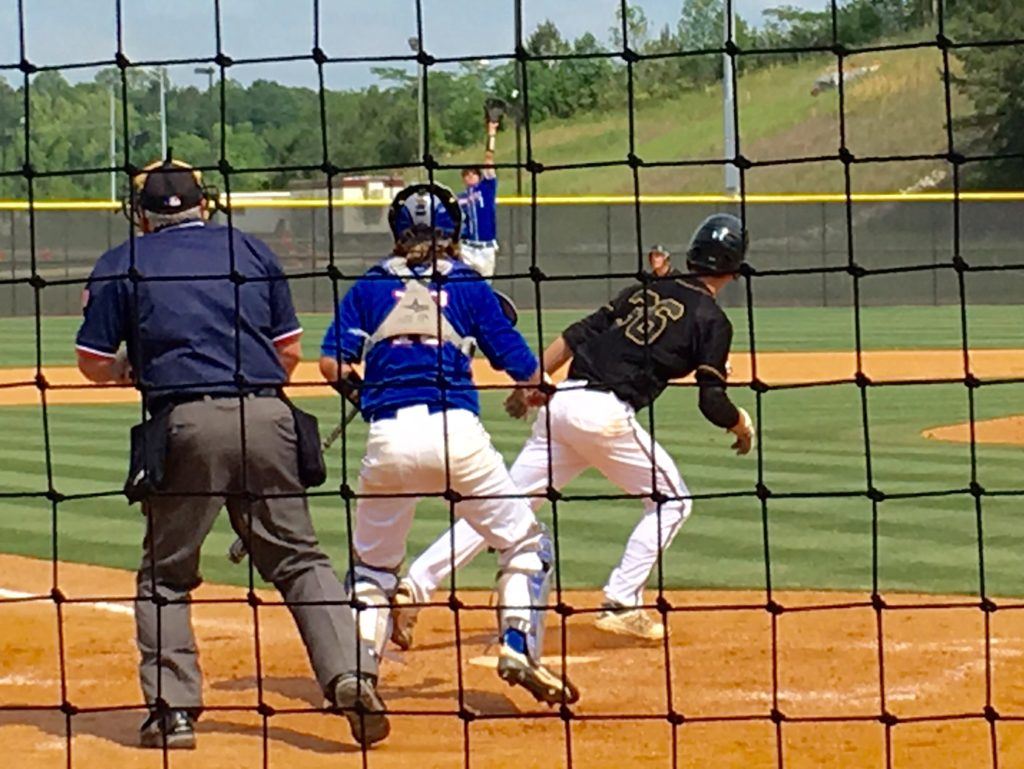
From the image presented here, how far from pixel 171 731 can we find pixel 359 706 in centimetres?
55

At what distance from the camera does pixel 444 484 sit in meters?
6.25

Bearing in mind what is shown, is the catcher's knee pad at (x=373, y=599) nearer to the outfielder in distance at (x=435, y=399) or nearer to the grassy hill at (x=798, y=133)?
the outfielder in distance at (x=435, y=399)

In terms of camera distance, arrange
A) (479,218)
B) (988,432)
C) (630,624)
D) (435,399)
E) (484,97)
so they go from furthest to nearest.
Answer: (484,97) < (479,218) < (988,432) < (630,624) < (435,399)

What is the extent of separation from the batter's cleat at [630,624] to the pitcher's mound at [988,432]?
657 cm

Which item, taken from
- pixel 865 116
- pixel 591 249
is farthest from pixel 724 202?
pixel 865 116

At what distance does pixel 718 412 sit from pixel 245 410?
2.02 metres

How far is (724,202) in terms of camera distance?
31469 millimetres

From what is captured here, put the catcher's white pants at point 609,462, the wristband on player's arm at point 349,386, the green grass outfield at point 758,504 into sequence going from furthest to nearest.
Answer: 1. the green grass outfield at point 758,504
2. the catcher's white pants at point 609,462
3. the wristband on player's arm at point 349,386

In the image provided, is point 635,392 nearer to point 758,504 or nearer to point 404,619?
point 404,619

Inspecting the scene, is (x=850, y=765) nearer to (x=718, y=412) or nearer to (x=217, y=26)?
(x=718, y=412)

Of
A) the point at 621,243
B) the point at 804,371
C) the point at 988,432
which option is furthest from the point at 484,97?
the point at 988,432

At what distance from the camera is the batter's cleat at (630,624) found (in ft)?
24.3

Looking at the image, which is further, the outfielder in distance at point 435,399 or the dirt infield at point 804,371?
the dirt infield at point 804,371

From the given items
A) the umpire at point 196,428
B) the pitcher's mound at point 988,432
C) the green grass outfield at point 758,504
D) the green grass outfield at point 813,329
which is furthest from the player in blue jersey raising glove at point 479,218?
Result: the umpire at point 196,428
